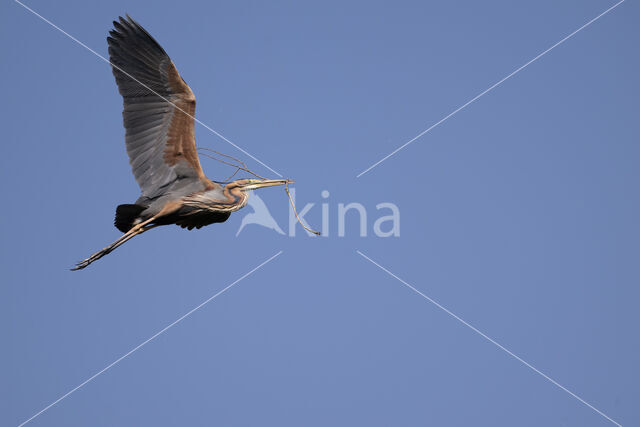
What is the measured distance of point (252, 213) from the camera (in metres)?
14.4

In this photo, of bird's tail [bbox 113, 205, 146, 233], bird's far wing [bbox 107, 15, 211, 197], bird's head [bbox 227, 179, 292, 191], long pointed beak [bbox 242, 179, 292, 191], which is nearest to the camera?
bird's tail [bbox 113, 205, 146, 233]

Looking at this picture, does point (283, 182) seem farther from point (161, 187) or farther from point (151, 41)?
point (151, 41)

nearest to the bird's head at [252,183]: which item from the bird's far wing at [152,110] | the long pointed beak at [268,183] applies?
the long pointed beak at [268,183]

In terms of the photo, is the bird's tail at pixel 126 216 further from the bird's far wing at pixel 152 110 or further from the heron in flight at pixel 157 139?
the bird's far wing at pixel 152 110

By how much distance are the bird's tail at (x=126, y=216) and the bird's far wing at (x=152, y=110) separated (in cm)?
31

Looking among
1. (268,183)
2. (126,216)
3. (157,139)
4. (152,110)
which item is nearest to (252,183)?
(268,183)

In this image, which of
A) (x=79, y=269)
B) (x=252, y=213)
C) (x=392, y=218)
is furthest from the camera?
(x=392, y=218)

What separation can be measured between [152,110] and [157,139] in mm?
372

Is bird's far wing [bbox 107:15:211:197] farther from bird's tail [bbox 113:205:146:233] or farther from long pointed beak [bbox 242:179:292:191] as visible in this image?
long pointed beak [bbox 242:179:292:191]

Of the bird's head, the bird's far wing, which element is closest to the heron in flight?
the bird's far wing

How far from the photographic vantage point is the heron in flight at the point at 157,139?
37.6 ft

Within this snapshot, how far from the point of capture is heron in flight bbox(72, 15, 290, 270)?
452 inches

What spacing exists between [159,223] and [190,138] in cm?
115

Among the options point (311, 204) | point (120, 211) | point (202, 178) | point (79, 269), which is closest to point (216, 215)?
point (202, 178)
